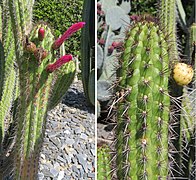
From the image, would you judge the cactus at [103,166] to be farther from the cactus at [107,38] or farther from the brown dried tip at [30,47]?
the cactus at [107,38]

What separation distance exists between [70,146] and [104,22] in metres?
1.57

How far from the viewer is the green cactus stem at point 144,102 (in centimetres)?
142

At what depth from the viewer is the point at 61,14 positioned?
584 centimetres

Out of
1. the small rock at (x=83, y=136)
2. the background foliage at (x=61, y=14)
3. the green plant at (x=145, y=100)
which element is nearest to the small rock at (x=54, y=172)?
the small rock at (x=83, y=136)

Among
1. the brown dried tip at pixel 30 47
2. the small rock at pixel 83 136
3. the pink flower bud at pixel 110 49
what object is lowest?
the small rock at pixel 83 136

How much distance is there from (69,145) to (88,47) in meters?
1.08

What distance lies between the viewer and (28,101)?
1668mm

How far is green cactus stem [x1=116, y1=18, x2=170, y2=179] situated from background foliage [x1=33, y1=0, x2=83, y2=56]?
4.22m

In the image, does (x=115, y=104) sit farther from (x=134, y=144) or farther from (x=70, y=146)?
(x=70, y=146)

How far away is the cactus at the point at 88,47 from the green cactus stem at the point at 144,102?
2382mm

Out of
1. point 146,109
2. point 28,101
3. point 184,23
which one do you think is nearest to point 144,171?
point 146,109

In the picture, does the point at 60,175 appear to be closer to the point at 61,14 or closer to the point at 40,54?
the point at 40,54

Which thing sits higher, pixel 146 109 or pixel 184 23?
pixel 184 23

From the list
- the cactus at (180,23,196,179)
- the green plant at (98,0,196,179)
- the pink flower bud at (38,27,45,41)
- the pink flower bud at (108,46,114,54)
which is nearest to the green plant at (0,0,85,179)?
the pink flower bud at (38,27,45,41)
